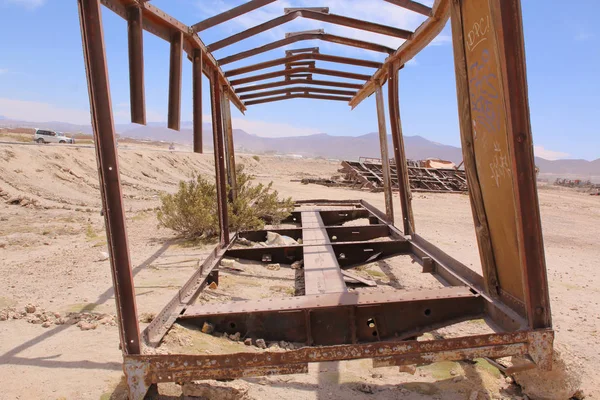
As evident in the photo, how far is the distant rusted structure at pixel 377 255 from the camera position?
2303 mm

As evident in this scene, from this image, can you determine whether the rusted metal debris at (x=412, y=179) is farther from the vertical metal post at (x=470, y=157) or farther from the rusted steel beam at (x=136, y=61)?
the rusted steel beam at (x=136, y=61)

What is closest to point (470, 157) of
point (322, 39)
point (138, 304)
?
point (322, 39)

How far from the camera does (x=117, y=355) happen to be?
2889 millimetres

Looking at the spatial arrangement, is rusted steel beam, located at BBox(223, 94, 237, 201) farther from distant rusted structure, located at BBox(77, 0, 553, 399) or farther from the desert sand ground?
distant rusted structure, located at BBox(77, 0, 553, 399)

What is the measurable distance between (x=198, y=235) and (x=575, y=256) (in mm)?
6014

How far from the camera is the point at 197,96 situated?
13.8 ft

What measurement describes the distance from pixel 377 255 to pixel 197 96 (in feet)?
9.26

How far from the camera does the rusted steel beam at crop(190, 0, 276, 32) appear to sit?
3998 millimetres

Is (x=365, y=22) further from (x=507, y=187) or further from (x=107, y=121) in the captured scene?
(x=107, y=121)

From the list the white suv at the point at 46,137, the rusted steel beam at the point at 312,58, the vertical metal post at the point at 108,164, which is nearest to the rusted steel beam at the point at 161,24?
the vertical metal post at the point at 108,164

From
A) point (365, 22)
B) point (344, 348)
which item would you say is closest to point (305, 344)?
point (344, 348)

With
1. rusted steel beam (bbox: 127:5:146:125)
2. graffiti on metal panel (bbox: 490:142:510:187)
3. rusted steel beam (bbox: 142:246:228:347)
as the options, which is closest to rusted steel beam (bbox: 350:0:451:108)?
graffiti on metal panel (bbox: 490:142:510:187)

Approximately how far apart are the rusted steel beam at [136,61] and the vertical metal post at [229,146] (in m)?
3.83

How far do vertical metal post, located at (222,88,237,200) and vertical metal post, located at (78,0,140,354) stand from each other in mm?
4351
